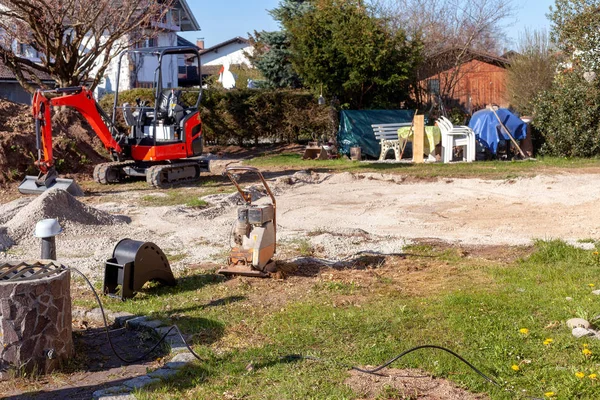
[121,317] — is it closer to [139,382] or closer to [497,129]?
[139,382]

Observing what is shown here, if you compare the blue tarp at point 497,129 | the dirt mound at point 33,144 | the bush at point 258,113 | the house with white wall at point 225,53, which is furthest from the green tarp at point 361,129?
the house with white wall at point 225,53

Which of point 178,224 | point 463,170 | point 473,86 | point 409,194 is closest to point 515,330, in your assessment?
point 178,224

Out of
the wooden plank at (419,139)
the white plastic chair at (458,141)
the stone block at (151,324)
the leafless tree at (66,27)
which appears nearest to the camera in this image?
the stone block at (151,324)

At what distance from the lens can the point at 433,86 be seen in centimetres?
2661

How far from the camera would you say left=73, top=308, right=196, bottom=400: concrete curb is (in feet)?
15.5

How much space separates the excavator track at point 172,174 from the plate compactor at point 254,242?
860 cm

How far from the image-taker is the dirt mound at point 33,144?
17.4 metres

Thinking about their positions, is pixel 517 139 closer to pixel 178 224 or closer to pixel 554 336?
pixel 178 224

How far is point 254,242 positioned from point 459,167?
11.8m

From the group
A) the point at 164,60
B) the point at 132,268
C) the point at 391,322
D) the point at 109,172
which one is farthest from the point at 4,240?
the point at 164,60

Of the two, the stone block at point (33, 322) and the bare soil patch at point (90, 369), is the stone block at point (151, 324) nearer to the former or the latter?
the bare soil patch at point (90, 369)

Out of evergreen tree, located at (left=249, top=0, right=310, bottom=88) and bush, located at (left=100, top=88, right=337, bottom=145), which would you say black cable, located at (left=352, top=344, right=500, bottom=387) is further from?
evergreen tree, located at (left=249, top=0, right=310, bottom=88)

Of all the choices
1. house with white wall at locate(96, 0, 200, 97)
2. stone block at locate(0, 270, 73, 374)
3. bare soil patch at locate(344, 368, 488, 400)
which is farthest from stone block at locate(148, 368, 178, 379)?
house with white wall at locate(96, 0, 200, 97)

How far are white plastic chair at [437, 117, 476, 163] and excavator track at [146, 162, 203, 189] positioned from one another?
6991 millimetres
